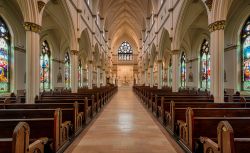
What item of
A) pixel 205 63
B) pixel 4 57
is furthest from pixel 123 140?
pixel 205 63

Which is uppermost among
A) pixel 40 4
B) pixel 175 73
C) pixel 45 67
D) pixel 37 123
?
pixel 40 4

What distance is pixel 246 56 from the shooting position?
13969 millimetres

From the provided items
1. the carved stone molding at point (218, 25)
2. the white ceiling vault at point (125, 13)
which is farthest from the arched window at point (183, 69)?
the carved stone molding at point (218, 25)

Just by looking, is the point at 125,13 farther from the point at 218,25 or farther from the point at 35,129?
the point at 35,129

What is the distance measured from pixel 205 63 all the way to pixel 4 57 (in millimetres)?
18402

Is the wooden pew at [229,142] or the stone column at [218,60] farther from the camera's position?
the stone column at [218,60]

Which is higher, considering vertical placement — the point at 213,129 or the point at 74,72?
the point at 74,72

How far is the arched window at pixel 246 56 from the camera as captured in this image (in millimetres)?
13852

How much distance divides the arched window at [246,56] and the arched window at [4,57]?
1678 cm

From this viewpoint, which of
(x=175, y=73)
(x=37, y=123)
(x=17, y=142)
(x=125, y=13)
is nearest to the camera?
(x=17, y=142)

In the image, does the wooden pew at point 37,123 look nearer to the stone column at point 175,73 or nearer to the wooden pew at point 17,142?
the wooden pew at point 17,142

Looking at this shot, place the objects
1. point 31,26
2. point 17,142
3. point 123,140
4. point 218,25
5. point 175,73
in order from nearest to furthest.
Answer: point 17,142
point 123,140
point 218,25
point 31,26
point 175,73

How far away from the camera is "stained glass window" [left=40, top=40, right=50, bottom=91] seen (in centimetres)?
2077

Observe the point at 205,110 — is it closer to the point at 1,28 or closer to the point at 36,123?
the point at 36,123
